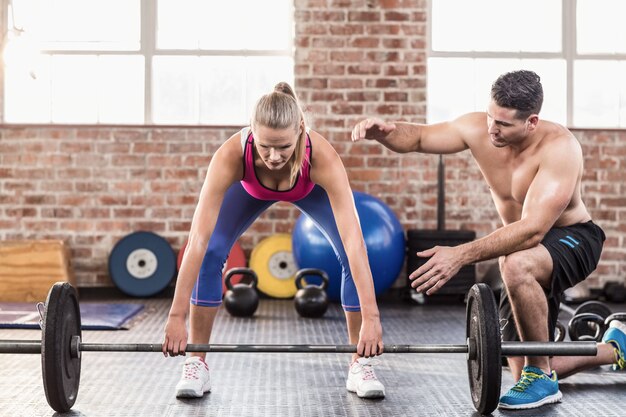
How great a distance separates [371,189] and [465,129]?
97.1 inches

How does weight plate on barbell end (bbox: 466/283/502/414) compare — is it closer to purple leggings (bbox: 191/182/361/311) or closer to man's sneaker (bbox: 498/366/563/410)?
man's sneaker (bbox: 498/366/563/410)

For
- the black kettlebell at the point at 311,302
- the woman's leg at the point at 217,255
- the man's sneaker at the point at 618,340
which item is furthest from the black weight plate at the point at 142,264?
the man's sneaker at the point at 618,340

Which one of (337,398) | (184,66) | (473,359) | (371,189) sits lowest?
(337,398)

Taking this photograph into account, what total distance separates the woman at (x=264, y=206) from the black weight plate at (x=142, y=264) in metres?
2.46

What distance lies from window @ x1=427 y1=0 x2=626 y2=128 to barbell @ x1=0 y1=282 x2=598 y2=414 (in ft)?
10.5

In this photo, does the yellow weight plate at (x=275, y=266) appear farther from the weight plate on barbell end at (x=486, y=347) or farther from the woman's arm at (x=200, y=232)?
the weight plate on barbell end at (x=486, y=347)

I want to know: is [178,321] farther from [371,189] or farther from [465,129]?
[371,189]

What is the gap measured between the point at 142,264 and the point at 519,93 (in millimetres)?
3194

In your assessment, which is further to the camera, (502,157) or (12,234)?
(12,234)

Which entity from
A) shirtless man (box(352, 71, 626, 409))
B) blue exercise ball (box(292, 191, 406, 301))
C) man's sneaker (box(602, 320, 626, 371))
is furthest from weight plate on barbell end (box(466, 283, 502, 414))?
blue exercise ball (box(292, 191, 406, 301))

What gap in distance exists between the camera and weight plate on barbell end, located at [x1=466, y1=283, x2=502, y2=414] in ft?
6.40

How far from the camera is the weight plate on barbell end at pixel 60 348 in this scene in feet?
6.48

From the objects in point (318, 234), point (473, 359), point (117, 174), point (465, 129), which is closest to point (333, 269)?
point (318, 234)

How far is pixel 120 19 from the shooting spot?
5039mm
